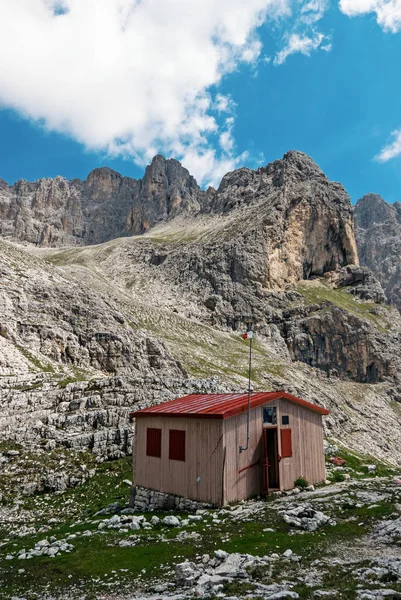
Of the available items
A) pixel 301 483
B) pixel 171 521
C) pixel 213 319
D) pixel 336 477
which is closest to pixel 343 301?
pixel 213 319

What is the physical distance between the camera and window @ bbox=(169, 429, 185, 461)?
73.4ft

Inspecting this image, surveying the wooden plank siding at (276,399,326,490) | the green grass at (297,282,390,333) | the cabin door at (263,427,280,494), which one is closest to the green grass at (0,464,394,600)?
the cabin door at (263,427,280,494)

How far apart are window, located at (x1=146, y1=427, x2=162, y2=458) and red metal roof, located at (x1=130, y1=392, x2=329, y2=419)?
96cm

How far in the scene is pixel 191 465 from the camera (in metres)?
21.7

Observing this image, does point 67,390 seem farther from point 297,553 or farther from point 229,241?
point 229,241

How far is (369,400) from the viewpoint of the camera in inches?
3716

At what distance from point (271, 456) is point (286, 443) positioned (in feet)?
3.81

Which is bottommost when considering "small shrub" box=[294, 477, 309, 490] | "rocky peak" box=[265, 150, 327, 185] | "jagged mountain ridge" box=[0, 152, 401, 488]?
"small shrub" box=[294, 477, 309, 490]

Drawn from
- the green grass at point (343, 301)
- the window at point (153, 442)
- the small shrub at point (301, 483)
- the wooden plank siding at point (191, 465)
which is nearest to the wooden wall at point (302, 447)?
the small shrub at point (301, 483)

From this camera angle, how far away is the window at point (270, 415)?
23734 mm

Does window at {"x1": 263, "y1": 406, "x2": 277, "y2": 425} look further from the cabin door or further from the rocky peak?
the rocky peak

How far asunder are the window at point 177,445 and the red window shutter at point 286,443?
19.4ft

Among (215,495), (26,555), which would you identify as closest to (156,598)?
(26,555)

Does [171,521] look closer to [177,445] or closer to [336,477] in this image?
[177,445]
